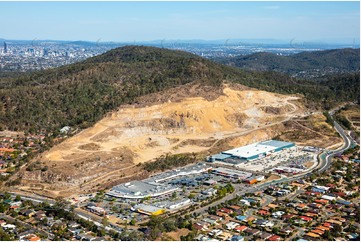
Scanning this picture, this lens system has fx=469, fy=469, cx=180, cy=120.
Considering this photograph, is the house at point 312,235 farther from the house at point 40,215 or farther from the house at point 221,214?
the house at point 40,215

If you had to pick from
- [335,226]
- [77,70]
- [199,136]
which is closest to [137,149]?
[199,136]

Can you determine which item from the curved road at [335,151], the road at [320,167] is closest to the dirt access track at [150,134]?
the curved road at [335,151]

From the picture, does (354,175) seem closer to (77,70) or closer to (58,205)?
(58,205)

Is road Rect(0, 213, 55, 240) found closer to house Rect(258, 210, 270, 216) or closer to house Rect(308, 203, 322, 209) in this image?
house Rect(258, 210, 270, 216)

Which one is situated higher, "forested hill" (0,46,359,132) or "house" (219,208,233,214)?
"forested hill" (0,46,359,132)

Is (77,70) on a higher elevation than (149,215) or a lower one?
higher

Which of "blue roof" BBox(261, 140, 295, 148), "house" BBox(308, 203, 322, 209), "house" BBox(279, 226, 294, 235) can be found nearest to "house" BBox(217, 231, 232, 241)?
"house" BBox(279, 226, 294, 235)
